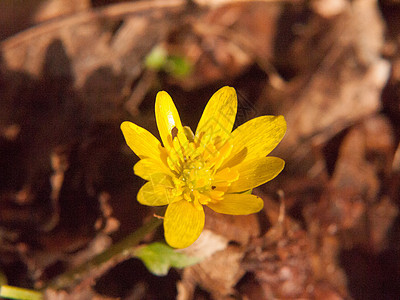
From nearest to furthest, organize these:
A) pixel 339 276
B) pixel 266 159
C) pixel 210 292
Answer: pixel 266 159 < pixel 210 292 < pixel 339 276

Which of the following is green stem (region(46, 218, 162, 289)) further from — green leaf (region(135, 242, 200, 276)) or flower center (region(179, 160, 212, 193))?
flower center (region(179, 160, 212, 193))

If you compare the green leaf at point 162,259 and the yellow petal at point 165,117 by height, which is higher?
the yellow petal at point 165,117

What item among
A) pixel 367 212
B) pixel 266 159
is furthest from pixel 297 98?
pixel 266 159

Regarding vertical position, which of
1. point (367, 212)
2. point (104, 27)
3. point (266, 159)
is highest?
point (104, 27)

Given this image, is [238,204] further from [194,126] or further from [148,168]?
[194,126]

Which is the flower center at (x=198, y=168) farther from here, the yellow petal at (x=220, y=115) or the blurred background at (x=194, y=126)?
the blurred background at (x=194, y=126)

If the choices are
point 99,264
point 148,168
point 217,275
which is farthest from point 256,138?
point 99,264

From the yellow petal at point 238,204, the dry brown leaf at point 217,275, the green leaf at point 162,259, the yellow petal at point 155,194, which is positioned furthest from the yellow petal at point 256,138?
the dry brown leaf at point 217,275

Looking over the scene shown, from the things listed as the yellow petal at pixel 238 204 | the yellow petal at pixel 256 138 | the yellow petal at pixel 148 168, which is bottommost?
the yellow petal at pixel 238 204

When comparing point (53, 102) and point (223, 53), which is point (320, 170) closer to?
point (223, 53)
